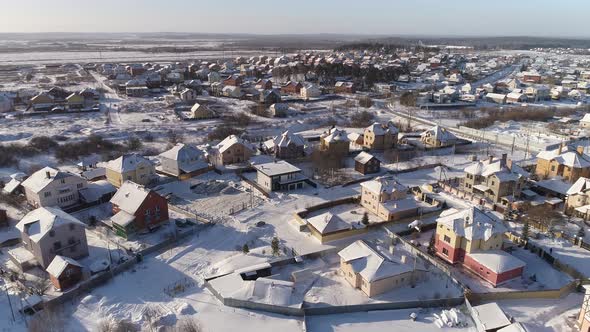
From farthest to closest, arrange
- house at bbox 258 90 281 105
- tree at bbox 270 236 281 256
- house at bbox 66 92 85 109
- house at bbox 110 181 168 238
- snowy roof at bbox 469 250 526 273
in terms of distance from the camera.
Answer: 1. house at bbox 258 90 281 105
2. house at bbox 66 92 85 109
3. house at bbox 110 181 168 238
4. tree at bbox 270 236 281 256
5. snowy roof at bbox 469 250 526 273

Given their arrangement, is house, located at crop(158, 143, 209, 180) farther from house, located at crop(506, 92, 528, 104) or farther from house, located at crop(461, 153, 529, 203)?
house, located at crop(506, 92, 528, 104)

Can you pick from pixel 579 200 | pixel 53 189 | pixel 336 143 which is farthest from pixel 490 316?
pixel 53 189

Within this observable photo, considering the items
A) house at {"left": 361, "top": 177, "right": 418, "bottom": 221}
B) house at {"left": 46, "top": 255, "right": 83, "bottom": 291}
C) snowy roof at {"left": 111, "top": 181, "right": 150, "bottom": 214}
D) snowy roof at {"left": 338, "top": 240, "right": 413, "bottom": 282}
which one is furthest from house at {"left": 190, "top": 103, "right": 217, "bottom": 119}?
snowy roof at {"left": 338, "top": 240, "right": 413, "bottom": 282}

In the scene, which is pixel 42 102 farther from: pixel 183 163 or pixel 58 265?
pixel 58 265

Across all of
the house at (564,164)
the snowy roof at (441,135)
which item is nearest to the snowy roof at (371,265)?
the house at (564,164)

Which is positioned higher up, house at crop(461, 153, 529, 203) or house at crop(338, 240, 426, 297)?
house at crop(461, 153, 529, 203)

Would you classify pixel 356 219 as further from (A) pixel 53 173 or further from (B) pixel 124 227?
(A) pixel 53 173
